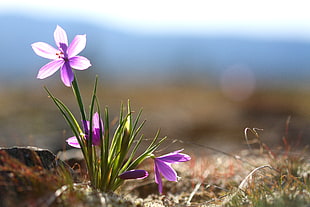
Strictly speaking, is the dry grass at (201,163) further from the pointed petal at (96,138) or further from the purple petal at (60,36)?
the purple petal at (60,36)

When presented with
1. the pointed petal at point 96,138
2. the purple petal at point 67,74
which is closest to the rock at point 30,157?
the pointed petal at point 96,138

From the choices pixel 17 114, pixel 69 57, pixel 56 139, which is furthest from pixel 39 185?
pixel 17 114

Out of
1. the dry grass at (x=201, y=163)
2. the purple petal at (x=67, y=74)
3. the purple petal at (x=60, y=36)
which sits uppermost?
the purple petal at (x=60, y=36)

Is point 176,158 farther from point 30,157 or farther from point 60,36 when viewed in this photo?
point 60,36

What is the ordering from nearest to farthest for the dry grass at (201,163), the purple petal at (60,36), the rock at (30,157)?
the dry grass at (201,163) → the rock at (30,157) → the purple petal at (60,36)

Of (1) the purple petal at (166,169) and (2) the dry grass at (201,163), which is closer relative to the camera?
(2) the dry grass at (201,163)

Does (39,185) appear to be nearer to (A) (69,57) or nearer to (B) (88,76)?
(A) (69,57)

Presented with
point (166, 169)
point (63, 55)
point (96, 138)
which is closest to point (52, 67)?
point (63, 55)
